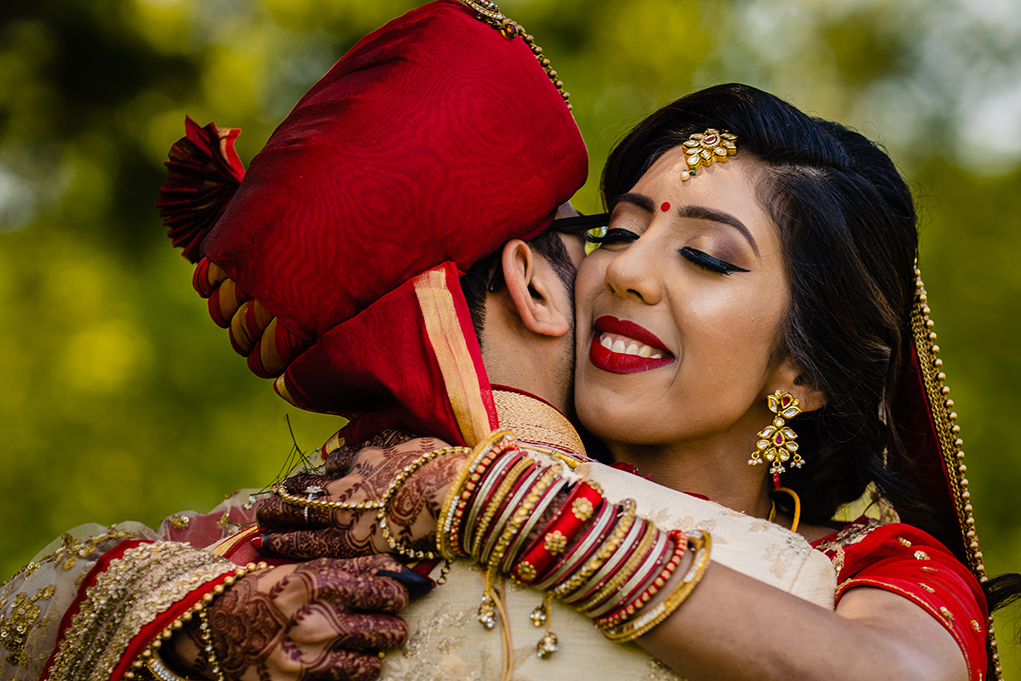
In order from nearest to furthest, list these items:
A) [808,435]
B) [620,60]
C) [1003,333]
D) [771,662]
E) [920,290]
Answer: [771,662] → [920,290] → [808,435] → [1003,333] → [620,60]

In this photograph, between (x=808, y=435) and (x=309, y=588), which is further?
(x=808, y=435)

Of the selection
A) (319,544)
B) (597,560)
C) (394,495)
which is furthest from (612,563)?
(319,544)

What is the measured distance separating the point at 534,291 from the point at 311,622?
0.99 m

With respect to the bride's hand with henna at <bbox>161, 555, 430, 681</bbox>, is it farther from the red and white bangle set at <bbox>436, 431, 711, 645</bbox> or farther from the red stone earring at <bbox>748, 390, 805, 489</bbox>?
the red stone earring at <bbox>748, 390, 805, 489</bbox>

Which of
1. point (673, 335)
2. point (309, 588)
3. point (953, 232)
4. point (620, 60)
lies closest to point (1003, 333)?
point (953, 232)

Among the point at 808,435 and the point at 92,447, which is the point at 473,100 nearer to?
the point at 808,435

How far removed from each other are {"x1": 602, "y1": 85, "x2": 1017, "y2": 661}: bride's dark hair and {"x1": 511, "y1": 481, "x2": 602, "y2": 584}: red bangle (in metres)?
1.02

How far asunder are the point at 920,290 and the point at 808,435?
1.70ft

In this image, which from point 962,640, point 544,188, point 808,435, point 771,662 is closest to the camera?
point 771,662

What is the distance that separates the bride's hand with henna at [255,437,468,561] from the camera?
4.72ft

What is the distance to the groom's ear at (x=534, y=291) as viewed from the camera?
1950mm

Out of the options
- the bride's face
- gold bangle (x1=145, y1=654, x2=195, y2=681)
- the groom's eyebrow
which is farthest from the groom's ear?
gold bangle (x1=145, y1=654, x2=195, y2=681)

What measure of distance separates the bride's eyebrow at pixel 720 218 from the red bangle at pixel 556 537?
38.3 inches

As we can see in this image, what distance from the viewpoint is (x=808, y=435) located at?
8.27 ft
